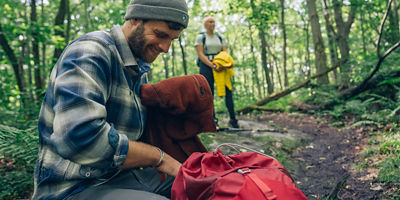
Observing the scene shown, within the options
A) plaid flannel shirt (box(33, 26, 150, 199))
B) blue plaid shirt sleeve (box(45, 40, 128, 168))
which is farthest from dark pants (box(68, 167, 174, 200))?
blue plaid shirt sleeve (box(45, 40, 128, 168))

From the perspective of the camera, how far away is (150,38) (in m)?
1.83

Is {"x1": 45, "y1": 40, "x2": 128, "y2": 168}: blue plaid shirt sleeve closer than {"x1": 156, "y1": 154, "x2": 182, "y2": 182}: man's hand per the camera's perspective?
Yes

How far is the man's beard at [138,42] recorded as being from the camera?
6.01ft

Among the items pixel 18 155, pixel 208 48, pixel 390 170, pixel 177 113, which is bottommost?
pixel 390 170

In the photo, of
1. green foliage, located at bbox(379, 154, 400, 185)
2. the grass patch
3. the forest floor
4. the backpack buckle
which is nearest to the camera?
the backpack buckle

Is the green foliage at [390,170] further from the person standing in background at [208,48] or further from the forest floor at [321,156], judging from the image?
the person standing in background at [208,48]

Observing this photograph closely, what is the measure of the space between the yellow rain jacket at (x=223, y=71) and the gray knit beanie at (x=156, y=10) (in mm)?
4135

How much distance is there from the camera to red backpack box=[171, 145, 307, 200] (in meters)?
1.30

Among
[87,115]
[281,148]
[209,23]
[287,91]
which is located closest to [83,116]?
[87,115]

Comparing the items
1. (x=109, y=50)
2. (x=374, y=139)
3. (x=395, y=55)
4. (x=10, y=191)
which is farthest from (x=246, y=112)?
(x=109, y=50)

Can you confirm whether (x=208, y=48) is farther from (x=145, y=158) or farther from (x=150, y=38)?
(x=145, y=158)

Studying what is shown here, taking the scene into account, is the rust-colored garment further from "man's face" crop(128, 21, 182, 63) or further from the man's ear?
the man's ear

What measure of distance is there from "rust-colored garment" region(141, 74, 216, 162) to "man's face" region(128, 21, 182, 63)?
0.84ft

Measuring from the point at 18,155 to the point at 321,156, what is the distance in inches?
192
